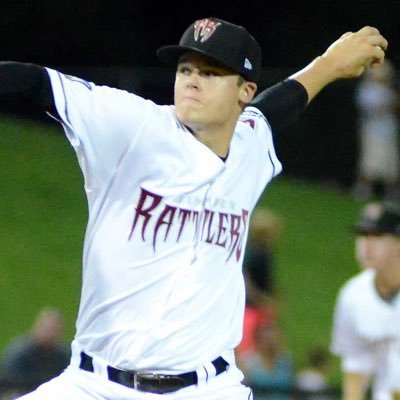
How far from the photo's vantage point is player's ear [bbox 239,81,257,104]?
531 centimetres

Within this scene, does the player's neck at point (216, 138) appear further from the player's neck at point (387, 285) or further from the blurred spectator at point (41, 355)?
the blurred spectator at point (41, 355)

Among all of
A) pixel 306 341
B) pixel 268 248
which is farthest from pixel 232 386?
pixel 306 341

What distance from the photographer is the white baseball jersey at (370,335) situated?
23.1 feet

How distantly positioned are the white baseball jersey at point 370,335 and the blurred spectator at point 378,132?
7101 millimetres

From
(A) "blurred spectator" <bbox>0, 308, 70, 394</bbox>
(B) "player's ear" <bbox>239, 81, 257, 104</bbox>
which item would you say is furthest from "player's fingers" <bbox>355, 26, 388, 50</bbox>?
(A) "blurred spectator" <bbox>0, 308, 70, 394</bbox>

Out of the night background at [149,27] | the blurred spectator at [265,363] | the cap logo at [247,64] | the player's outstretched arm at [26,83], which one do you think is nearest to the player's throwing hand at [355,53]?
the cap logo at [247,64]

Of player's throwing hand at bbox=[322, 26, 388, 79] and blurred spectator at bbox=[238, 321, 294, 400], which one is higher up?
player's throwing hand at bbox=[322, 26, 388, 79]

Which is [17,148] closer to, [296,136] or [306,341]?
[296,136]

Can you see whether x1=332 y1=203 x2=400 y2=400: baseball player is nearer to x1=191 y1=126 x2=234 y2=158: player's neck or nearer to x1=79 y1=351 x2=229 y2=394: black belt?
x1=191 y1=126 x2=234 y2=158: player's neck

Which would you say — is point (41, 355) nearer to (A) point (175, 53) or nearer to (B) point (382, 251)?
(B) point (382, 251)

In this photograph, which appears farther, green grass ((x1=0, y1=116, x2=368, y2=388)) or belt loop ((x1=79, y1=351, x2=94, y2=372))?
green grass ((x1=0, y1=116, x2=368, y2=388))

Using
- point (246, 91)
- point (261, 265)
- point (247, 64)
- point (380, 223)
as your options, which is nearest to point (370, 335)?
point (380, 223)

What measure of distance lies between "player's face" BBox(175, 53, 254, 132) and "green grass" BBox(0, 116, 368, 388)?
675 cm

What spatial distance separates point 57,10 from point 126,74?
4.41 metres
